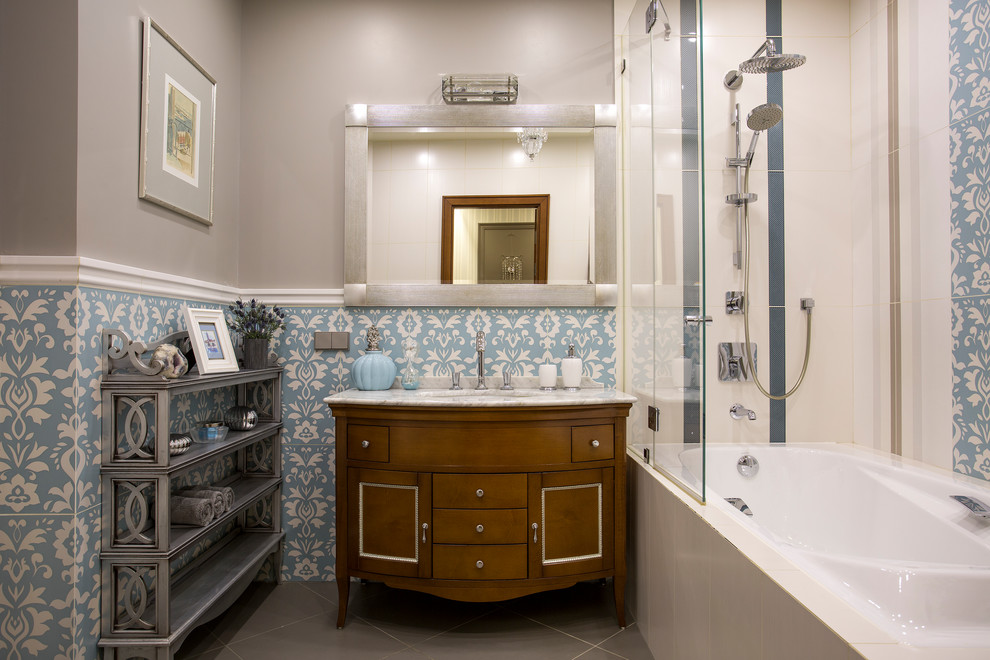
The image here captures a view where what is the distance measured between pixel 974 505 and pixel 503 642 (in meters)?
1.53

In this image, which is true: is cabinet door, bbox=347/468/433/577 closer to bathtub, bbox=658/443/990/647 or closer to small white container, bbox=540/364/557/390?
small white container, bbox=540/364/557/390

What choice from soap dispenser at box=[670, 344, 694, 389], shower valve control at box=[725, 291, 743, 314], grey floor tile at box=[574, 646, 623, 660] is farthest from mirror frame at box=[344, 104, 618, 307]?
grey floor tile at box=[574, 646, 623, 660]

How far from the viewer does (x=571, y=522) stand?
1.80 metres

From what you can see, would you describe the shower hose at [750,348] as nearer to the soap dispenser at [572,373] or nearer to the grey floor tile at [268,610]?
the soap dispenser at [572,373]

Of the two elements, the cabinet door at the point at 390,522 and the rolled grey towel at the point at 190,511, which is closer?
the rolled grey towel at the point at 190,511

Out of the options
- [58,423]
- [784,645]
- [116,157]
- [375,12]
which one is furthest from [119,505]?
[375,12]

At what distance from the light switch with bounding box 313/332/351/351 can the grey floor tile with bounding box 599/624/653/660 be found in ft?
5.19

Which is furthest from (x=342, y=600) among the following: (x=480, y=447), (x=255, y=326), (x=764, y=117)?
(x=764, y=117)

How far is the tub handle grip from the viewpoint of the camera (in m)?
1.41

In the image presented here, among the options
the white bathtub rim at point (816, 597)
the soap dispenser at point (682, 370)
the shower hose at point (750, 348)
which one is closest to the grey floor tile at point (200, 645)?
the white bathtub rim at point (816, 597)

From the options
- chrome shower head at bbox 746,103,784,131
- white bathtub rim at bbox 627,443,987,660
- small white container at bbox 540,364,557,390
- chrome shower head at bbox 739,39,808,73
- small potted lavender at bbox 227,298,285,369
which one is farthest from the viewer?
small white container at bbox 540,364,557,390

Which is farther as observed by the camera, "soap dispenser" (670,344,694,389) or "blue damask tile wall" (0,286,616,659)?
"soap dispenser" (670,344,694,389)

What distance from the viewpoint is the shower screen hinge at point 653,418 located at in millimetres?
1718

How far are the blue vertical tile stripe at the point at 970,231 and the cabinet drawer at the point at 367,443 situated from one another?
1.98 meters
